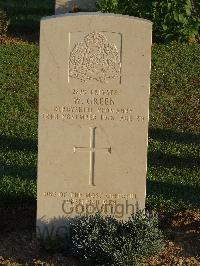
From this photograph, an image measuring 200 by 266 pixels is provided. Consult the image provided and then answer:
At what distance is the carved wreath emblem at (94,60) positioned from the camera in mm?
5773

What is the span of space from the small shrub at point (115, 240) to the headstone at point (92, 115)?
0.93ft

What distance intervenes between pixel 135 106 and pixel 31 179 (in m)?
2.19

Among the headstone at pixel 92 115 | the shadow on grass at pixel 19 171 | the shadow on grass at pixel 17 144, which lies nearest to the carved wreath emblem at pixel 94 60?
the headstone at pixel 92 115

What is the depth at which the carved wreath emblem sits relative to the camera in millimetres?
5773

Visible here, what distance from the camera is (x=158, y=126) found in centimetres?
996

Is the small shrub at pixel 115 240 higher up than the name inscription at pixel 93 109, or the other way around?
the name inscription at pixel 93 109

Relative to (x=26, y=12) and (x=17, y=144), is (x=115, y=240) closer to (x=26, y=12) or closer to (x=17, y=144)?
(x=17, y=144)

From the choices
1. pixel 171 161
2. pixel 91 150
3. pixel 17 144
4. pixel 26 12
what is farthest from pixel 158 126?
pixel 26 12

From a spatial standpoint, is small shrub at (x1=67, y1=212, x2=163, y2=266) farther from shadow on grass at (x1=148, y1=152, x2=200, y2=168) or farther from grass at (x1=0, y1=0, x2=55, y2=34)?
grass at (x1=0, y1=0, x2=55, y2=34)

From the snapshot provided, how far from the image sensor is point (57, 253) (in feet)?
19.4

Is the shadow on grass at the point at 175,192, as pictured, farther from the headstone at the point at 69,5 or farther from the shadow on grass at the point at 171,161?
the headstone at the point at 69,5

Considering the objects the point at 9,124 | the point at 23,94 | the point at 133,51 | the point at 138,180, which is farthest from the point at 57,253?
the point at 23,94

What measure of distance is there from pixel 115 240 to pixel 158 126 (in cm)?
448

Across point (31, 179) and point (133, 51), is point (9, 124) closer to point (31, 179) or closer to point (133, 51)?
point (31, 179)
